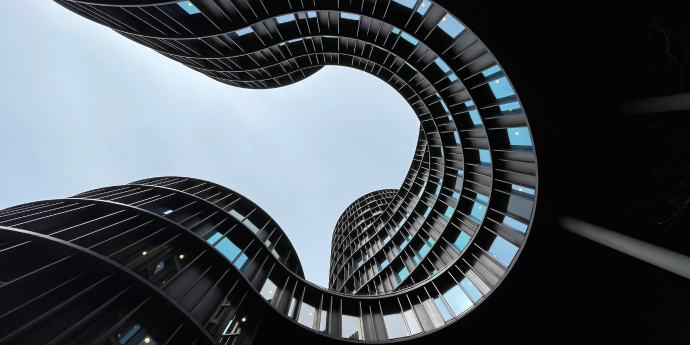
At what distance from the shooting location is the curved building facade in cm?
936

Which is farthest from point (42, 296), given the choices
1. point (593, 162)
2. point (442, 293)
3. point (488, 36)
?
point (593, 162)

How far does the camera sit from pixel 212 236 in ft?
51.8

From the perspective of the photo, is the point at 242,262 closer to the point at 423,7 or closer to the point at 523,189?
the point at 523,189

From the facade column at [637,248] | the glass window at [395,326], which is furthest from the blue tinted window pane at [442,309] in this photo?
the facade column at [637,248]

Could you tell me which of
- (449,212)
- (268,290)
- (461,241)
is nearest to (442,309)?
(461,241)

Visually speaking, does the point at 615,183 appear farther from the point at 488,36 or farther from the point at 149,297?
the point at 149,297

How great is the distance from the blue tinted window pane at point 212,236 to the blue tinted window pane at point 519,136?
2018cm

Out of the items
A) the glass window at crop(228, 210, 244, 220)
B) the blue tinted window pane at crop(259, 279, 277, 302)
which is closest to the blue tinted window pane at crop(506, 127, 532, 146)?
the blue tinted window pane at crop(259, 279, 277, 302)

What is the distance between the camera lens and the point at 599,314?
1235 centimetres

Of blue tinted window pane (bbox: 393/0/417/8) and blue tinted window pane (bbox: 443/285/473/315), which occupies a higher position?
blue tinted window pane (bbox: 393/0/417/8)

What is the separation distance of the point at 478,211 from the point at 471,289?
5914 mm

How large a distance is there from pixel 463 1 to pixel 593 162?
34.2 ft

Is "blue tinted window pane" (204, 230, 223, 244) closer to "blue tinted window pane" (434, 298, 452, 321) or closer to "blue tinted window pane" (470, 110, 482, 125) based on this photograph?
"blue tinted window pane" (434, 298, 452, 321)

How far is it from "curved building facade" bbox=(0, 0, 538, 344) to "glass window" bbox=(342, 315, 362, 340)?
8cm
